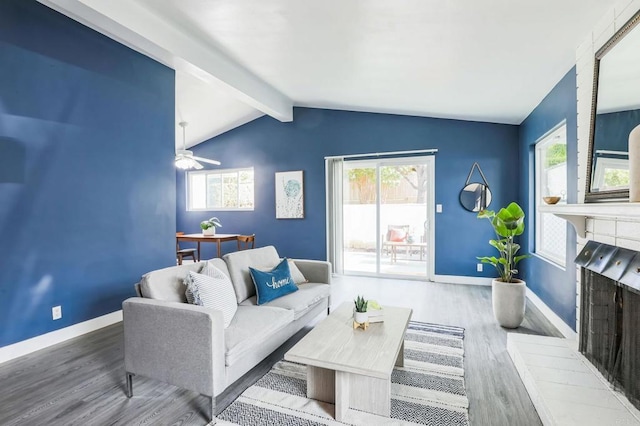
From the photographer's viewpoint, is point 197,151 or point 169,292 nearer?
point 169,292

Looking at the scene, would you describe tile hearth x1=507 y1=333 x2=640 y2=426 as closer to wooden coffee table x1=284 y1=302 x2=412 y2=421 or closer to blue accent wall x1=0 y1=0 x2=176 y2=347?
wooden coffee table x1=284 y1=302 x2=412 y2=421

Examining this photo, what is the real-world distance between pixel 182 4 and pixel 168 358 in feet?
9.18

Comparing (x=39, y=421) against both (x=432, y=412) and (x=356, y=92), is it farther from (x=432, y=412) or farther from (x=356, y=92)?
(x=356, y=92)

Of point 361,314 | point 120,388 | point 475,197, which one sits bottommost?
point 120,388

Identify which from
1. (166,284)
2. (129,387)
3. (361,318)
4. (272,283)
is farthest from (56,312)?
(361,318)

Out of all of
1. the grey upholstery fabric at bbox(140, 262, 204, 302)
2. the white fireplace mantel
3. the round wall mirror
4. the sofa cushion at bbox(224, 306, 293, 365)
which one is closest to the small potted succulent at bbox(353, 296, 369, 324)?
the sofa cushion at bbox(224, 306, 293, 365)

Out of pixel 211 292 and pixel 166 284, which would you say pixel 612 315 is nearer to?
pixel 211 292

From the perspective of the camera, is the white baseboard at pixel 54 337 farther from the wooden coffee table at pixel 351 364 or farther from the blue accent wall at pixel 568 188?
the blue accent wall at pixel 568 188

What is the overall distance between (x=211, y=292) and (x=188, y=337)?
385 millimetres

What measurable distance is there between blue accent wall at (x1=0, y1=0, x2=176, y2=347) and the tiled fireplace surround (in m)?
3.91

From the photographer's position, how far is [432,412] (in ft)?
6.36

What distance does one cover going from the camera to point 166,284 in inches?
89.5

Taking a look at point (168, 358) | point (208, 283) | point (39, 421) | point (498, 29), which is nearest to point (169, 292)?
point (208, 283)

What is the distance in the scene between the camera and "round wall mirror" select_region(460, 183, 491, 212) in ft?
16.4
